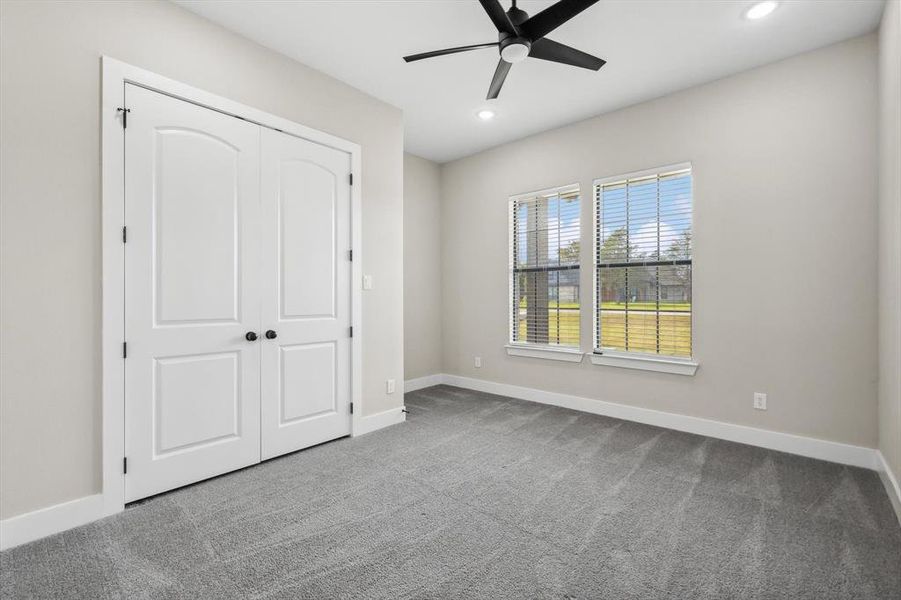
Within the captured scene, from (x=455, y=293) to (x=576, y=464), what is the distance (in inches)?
114

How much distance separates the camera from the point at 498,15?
2102 millimetres

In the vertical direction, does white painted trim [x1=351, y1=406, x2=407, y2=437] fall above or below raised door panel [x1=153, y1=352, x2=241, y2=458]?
below

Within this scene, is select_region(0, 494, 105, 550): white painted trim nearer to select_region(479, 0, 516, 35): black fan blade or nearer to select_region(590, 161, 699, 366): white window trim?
select_region(479, 0, 516, 35): black fan blade

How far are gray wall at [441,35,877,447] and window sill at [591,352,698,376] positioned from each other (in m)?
0.07

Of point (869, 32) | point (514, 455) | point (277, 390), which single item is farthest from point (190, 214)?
point (869, 32)

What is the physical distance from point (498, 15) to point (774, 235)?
262 cm

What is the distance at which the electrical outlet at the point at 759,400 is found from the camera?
3176 millimetres

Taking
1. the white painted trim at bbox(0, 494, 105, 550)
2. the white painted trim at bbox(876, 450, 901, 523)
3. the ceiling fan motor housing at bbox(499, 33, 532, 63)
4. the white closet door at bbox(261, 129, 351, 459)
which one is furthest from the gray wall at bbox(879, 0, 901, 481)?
the white painted trim at bbox(0, 494, 105, 550)

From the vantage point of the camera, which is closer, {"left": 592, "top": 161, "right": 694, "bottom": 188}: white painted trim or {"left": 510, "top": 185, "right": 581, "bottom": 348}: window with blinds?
{"left": 592, "top": 161, "right": 694, "bottom": 188}: white painted trim

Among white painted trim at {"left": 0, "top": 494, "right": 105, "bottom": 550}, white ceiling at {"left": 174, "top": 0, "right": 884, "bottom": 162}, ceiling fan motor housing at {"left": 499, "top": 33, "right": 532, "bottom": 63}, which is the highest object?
white ceiling at {"left": 174, "top": 0, "right": 884, "bottom": 162}

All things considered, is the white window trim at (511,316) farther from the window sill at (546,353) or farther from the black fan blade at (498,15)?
the black fan blade at (498,15)

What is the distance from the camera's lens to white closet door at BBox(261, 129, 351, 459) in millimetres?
2945

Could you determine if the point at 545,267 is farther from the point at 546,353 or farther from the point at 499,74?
the point at 499,74

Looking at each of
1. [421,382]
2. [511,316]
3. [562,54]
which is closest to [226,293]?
[562,54]
